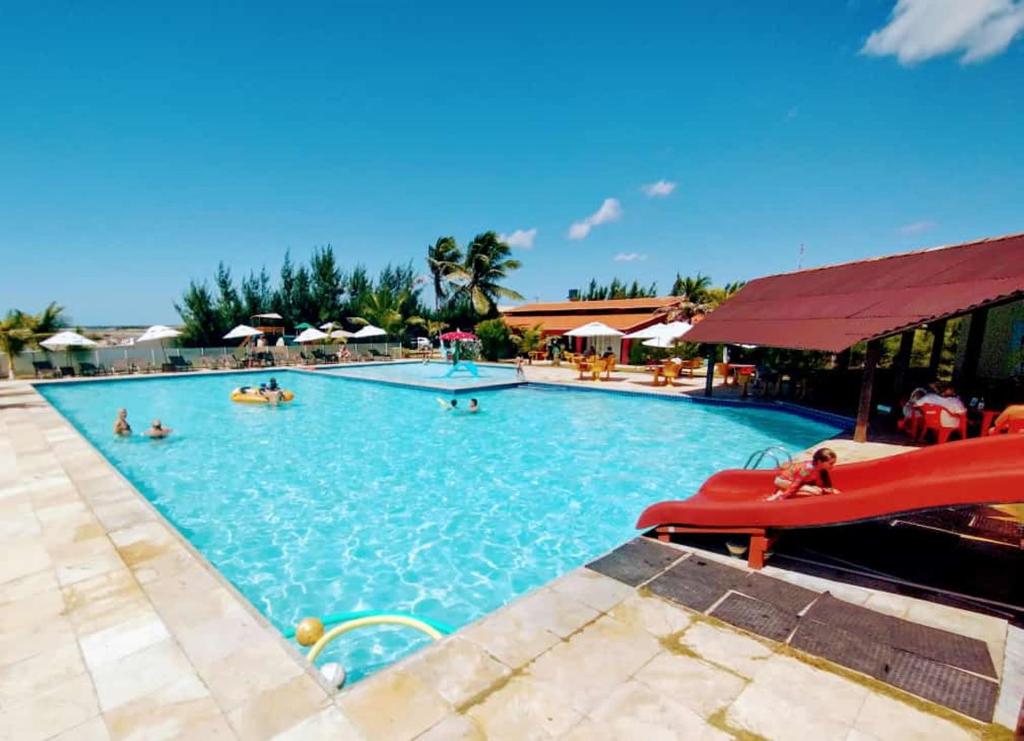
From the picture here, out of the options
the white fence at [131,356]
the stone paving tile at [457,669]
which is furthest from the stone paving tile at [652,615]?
the white fence at [131,356]

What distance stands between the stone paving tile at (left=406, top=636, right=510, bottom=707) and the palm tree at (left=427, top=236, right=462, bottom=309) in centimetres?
3388

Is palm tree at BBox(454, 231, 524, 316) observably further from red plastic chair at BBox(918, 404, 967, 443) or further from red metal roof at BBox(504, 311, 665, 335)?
red plastic chair at BBox(918, 404, 967, 443)

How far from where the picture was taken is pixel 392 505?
27.6 ft

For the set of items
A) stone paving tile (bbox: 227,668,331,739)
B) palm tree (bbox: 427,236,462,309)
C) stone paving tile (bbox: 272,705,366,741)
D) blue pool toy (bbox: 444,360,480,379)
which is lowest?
stone paving tile (bbox: 227,668,331,739)

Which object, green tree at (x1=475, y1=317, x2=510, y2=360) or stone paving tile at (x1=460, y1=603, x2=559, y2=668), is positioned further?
green tree at (x1=475, y1=317, x2=510, y2=360)

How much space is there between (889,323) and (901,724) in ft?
30.6

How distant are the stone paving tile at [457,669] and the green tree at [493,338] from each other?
1065 inches

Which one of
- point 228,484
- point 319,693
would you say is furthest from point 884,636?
point 228,484

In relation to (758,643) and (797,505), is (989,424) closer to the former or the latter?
(797,505)

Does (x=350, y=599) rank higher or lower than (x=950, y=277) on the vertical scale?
lower

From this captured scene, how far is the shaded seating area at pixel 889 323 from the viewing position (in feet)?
30.8

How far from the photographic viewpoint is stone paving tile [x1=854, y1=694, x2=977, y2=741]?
2574 mm

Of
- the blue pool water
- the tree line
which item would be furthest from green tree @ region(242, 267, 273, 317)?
the blue pool water

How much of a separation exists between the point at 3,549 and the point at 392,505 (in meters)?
4.76
